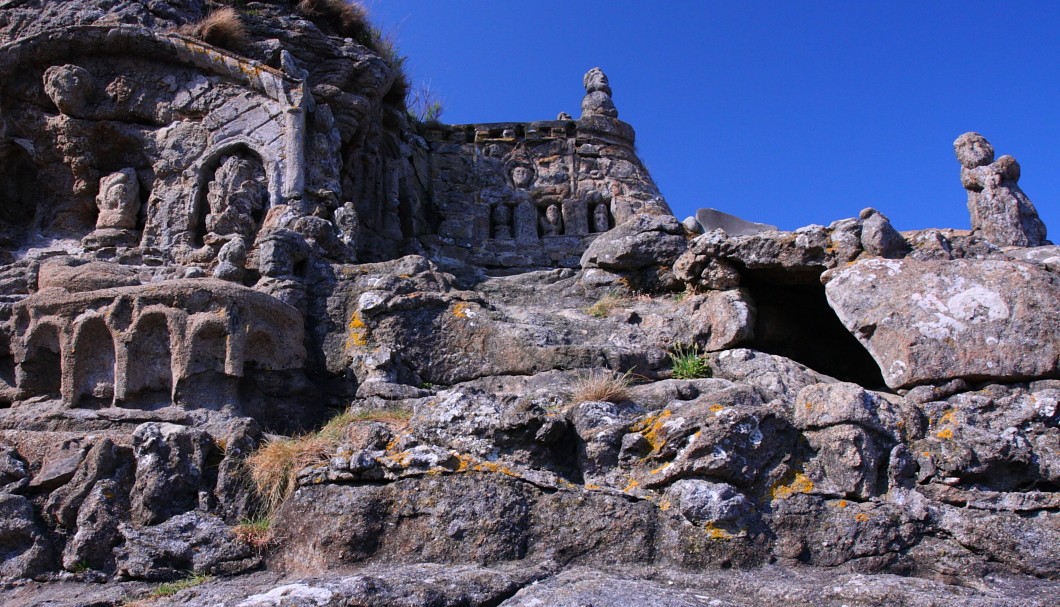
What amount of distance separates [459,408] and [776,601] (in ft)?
6.73

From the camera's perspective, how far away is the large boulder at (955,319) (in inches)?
231

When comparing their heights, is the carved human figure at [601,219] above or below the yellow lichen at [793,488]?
above

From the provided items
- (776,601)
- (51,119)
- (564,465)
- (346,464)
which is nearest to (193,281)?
(346,464)

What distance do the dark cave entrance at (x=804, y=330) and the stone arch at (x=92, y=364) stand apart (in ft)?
16.0

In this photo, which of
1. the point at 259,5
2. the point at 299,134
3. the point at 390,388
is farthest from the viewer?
the point at 259,5

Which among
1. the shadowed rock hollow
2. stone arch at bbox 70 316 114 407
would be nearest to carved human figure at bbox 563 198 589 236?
the shadowed rock hollow

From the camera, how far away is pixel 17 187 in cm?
1156

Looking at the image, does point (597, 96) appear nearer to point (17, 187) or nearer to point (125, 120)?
point (125, 120)

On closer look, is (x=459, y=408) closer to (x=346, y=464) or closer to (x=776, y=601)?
(x=346, y=464)

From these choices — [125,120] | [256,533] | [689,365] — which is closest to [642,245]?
[689,365]

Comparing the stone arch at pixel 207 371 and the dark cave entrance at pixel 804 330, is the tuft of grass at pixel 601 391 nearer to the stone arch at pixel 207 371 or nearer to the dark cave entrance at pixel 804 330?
the dark cave entrance at pixel 804 330

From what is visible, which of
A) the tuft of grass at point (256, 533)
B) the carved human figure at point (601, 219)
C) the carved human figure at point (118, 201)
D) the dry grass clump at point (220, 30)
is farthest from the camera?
the carved human figure at point (601, 219)

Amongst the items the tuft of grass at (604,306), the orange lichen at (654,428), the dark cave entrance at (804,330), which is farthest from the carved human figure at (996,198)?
the orange lichen at (654,428)

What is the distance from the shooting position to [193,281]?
6762mm
